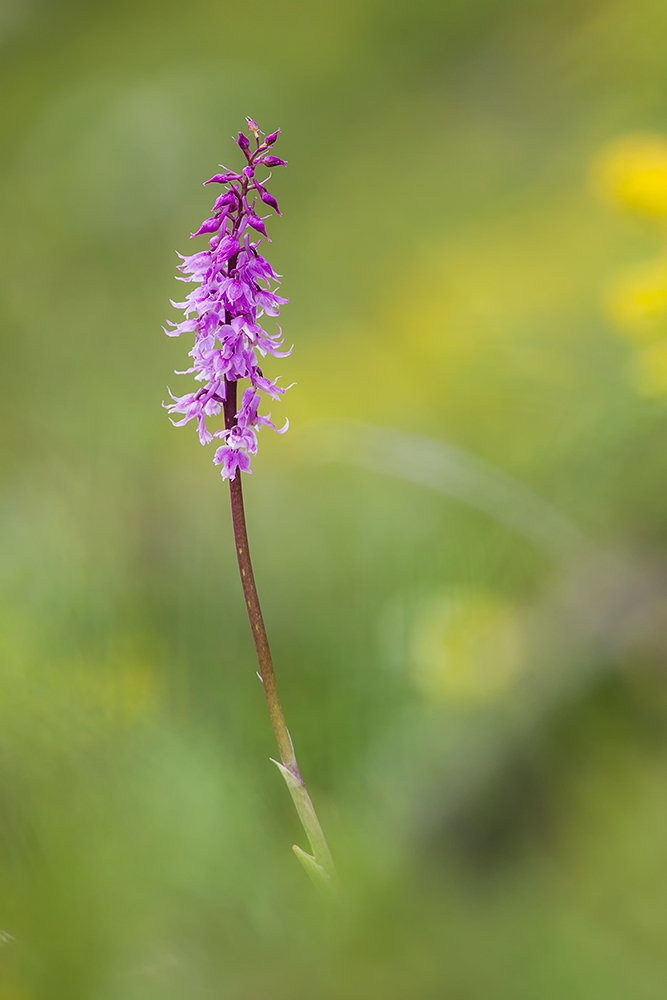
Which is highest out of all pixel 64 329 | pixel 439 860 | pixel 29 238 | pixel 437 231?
pixel 29 238

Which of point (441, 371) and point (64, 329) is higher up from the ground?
point (64, 329)

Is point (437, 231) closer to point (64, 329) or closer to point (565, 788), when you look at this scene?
point (64, 329)

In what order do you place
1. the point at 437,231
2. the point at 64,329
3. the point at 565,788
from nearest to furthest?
1. the point at 565,788
2. the point at 64,329
3. the point at 437,231

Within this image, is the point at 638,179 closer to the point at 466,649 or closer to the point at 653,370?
the point at 653,370

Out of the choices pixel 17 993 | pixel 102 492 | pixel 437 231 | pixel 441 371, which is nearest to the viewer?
pixel 17 993

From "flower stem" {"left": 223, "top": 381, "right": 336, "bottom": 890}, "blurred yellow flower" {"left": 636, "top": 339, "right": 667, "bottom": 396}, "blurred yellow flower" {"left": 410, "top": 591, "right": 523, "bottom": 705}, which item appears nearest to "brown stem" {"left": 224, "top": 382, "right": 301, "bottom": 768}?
"flower stem" {"left": 223, "top": 381, "right": 336, "bottom": 890}

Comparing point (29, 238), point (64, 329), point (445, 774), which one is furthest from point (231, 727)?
point (29, 238)

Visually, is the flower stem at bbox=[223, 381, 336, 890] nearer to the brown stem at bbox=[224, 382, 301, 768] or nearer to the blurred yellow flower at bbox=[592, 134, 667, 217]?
the brown stem at bbox=[224, 382, 301, 768]
